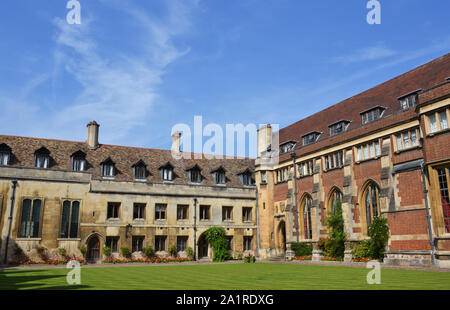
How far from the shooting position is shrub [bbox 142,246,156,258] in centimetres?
3419

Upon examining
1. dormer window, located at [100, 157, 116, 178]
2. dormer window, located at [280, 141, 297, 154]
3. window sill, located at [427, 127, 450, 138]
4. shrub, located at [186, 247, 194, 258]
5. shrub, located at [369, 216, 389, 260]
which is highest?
dormer window, located at [280, 141, 297, 154]

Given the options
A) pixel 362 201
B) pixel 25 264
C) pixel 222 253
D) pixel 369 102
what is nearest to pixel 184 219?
pixel 222 253

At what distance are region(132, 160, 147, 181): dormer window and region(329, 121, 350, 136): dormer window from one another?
57.6ft

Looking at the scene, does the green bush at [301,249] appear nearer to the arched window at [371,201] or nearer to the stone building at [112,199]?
the arched window at [371,201]

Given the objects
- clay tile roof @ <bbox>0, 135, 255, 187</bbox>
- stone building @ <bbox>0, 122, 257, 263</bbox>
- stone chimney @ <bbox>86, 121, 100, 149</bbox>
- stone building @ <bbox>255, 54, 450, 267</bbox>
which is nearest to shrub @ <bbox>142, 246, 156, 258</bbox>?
stone building @ <bbox>0, 122, 257, 263</bbox>

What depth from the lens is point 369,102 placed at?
31.7 m

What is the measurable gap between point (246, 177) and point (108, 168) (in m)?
14.5

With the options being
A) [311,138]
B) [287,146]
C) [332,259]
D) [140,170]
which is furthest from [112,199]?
[332,259]

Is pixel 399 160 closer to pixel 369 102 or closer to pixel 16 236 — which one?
pixel 369 102

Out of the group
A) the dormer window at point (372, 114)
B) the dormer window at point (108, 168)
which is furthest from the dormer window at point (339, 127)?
the dormer window at point (108, 168)

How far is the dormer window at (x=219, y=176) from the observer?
40094mm

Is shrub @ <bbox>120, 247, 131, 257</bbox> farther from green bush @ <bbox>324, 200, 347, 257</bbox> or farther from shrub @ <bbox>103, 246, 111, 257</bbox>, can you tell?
green bush @ <bbox>324, 200, 347, 257</bbox>

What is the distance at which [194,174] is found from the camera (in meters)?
39.1

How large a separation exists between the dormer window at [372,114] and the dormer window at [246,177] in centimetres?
1515
